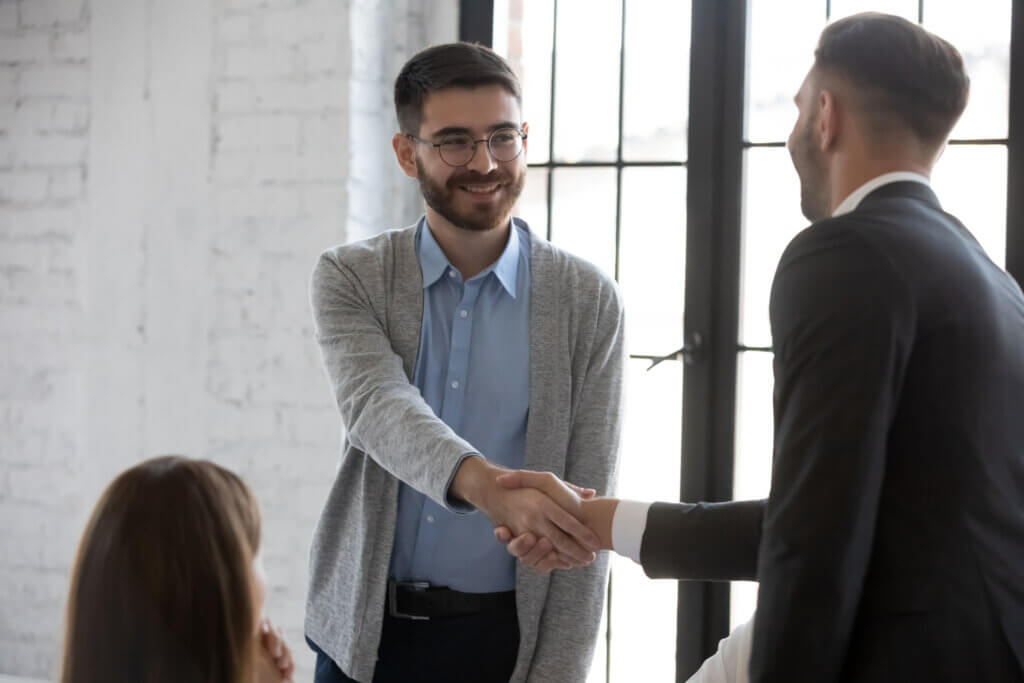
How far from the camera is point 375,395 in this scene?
6.05 feet

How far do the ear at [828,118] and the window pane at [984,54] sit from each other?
1189mm

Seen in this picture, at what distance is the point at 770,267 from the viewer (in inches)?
105

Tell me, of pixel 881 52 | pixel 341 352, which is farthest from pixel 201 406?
pixel 881 52

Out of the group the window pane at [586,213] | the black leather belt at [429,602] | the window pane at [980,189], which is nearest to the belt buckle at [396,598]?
the black leather belt at [429,602]

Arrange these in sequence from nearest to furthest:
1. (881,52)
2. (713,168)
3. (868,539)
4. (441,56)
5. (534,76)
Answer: (868,539) < (881,52) < (441,56) < (713,168) < (534,76)

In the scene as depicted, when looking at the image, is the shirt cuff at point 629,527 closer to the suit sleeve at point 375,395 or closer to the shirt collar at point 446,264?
the suit sleeve at point 375,395

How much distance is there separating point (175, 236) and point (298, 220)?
35 centimetres

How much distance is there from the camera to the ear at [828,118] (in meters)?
1.41

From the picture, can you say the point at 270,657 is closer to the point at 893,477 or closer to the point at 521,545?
the point at 521,545

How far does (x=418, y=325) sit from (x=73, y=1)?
5.39 ft

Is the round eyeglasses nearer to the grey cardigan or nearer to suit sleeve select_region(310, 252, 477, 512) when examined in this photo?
the grey cardigan

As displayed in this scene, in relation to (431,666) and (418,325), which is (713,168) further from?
(431,666)

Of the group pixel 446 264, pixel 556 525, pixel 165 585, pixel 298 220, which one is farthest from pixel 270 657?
pixel 298 220

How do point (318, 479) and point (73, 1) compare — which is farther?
point (73, 1)
